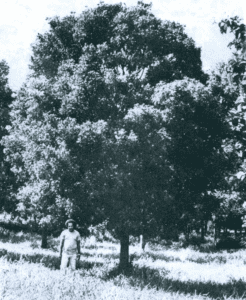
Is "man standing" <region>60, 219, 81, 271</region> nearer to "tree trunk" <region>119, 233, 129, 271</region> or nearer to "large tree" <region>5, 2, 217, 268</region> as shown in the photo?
"large tree" <region>5, 2, 217, 268</region>

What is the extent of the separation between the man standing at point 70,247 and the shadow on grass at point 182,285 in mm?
1108

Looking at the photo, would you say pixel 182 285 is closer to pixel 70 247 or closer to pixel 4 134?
pixel 70 247

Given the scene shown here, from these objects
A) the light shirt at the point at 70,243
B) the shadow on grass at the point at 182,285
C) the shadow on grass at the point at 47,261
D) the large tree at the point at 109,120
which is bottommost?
the shadow on grass at the point at 182,285

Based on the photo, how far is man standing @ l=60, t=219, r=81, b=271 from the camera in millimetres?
12625

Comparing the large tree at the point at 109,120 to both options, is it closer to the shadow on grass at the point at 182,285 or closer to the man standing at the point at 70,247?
the man standing at the point at 70,247

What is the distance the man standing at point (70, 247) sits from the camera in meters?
12.6

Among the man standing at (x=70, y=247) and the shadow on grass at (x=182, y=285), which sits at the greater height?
the man standing at (x=70, y=247)

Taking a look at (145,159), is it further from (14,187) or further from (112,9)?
(14,187)

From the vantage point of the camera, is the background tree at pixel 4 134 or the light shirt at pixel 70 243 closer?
the light shirt at pixel 70 243

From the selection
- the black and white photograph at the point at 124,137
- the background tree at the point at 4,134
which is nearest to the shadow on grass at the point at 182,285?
the black and white photograph at the point at 124,137

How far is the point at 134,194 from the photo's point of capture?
13812mm

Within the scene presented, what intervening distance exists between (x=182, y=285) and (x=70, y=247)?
3420 mm

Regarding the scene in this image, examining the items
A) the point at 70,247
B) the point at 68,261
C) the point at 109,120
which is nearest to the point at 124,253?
the point at 68,261

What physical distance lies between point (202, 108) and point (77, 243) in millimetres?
6099
